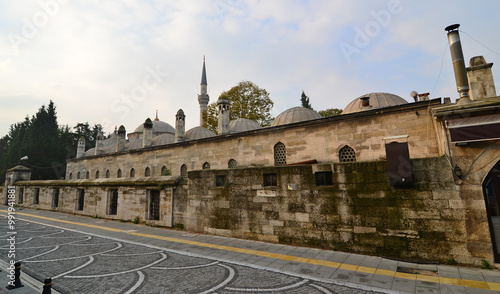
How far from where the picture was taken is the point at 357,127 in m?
12.4

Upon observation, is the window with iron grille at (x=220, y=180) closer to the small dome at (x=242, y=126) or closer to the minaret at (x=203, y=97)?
the small dome at (x=242, y=126)

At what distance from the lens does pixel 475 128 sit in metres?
6.33

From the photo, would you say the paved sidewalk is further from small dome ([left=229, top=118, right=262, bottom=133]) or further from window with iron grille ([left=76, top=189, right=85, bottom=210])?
small dome ([left=229, top=118, right=262, bottom=133])

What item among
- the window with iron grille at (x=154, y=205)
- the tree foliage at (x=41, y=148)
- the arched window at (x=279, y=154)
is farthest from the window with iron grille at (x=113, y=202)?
the tree foliage at (x=41, y=148)

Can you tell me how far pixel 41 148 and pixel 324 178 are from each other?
50.2 meters

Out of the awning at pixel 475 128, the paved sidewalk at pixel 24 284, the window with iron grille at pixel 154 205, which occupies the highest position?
the awning at pixel 475 128

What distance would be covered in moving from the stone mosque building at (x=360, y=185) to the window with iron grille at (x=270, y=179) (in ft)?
0.14

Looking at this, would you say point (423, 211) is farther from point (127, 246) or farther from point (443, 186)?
point (127, 246)

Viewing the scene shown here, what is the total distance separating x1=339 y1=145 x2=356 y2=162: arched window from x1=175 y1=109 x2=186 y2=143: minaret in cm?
1550

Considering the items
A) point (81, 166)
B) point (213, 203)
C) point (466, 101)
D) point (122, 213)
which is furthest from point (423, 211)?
point (81, 166)

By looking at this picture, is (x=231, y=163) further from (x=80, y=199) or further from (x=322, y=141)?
(x=80, y=199)

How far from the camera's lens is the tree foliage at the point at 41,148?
128 ft

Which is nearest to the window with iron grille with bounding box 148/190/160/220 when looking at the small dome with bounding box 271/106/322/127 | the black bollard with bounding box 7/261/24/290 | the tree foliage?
the black bollard with bounding box 7/261/24/290

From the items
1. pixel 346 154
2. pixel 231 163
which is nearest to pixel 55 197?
pixel 231 163
